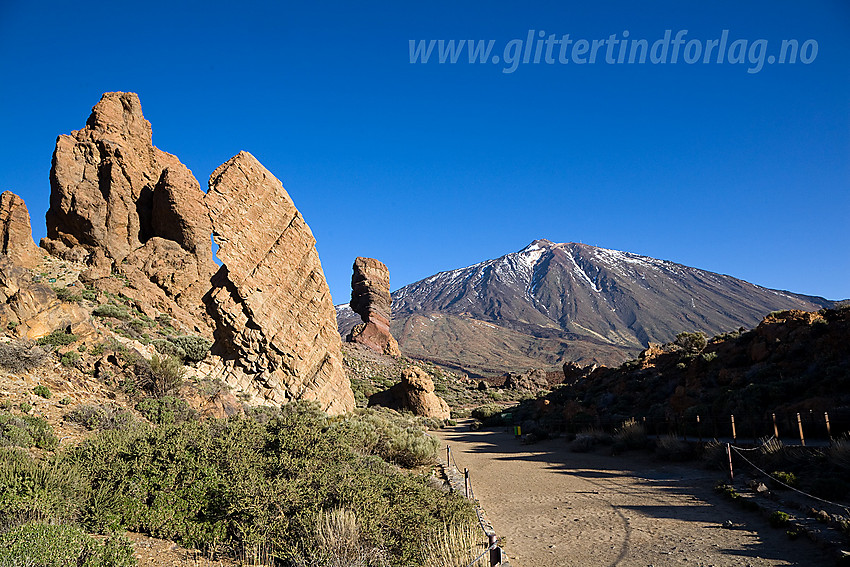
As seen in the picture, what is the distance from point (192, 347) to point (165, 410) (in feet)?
30.8

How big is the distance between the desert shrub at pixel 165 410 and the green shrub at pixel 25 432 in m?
2.21

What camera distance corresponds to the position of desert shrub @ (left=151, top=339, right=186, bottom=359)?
1719 cm

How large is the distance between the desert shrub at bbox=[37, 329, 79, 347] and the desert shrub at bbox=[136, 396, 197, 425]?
274 cm

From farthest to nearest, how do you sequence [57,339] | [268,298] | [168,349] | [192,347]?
[192,347] < [168,349] < [268,298] < [57,339]

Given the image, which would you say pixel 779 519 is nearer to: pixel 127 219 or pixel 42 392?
pixel 42 392

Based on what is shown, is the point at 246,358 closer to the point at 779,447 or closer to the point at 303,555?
→ the point at 303,555

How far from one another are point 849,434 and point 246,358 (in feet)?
49.4

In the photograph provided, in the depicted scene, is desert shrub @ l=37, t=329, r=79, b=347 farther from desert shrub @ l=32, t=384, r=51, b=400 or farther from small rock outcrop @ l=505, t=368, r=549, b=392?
small rock outcrop @ l=505, t=368, r=549, b=392

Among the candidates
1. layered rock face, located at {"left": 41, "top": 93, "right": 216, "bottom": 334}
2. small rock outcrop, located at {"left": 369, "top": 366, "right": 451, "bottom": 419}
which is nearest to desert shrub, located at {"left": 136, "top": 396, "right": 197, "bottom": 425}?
layered rock face, located at {"left": 41, "top": 93, "right": 216, "bottom": 334}

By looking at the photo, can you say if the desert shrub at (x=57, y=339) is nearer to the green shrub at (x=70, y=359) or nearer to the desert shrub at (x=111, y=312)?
the green shrub at (x=70, y=359)

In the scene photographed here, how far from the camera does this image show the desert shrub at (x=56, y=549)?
354cm

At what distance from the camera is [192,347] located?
1928 centimetres

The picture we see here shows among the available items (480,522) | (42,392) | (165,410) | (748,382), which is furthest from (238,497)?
(748,382)

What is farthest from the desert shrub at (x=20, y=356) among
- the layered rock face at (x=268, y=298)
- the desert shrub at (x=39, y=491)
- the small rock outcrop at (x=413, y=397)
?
the small rock outcrop at (x=413, y=397)
